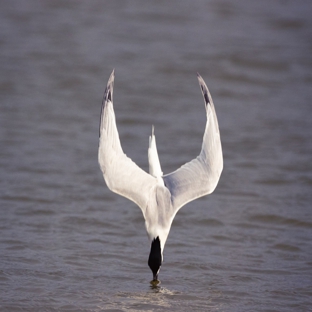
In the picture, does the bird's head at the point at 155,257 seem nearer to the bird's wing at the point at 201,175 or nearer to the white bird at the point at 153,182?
the white bird at the point at 153,182

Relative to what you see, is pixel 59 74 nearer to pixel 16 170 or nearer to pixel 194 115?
pixel 194 115

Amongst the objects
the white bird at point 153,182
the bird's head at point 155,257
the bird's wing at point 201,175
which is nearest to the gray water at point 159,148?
the bird's head at point 155,257

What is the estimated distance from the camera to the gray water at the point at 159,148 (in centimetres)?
541

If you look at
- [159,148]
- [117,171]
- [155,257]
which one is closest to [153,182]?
[117,171]

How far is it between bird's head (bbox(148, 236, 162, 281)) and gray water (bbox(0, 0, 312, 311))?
206 mm

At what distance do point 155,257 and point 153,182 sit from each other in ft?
2.04

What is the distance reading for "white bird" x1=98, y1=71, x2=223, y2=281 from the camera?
5293 millimetres

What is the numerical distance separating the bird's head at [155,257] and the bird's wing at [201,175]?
33 cm

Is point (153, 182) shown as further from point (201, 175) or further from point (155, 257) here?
point (155, 257)

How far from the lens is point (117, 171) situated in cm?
535

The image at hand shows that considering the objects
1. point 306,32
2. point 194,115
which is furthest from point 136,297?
point 306,32

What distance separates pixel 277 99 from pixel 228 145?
200 cm

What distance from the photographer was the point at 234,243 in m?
6.34

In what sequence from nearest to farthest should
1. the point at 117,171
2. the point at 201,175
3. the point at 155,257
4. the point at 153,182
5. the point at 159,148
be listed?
the point at 155,257
the point at 117,171
the point at 153,182
the point at 201,175
the point at 159,148
